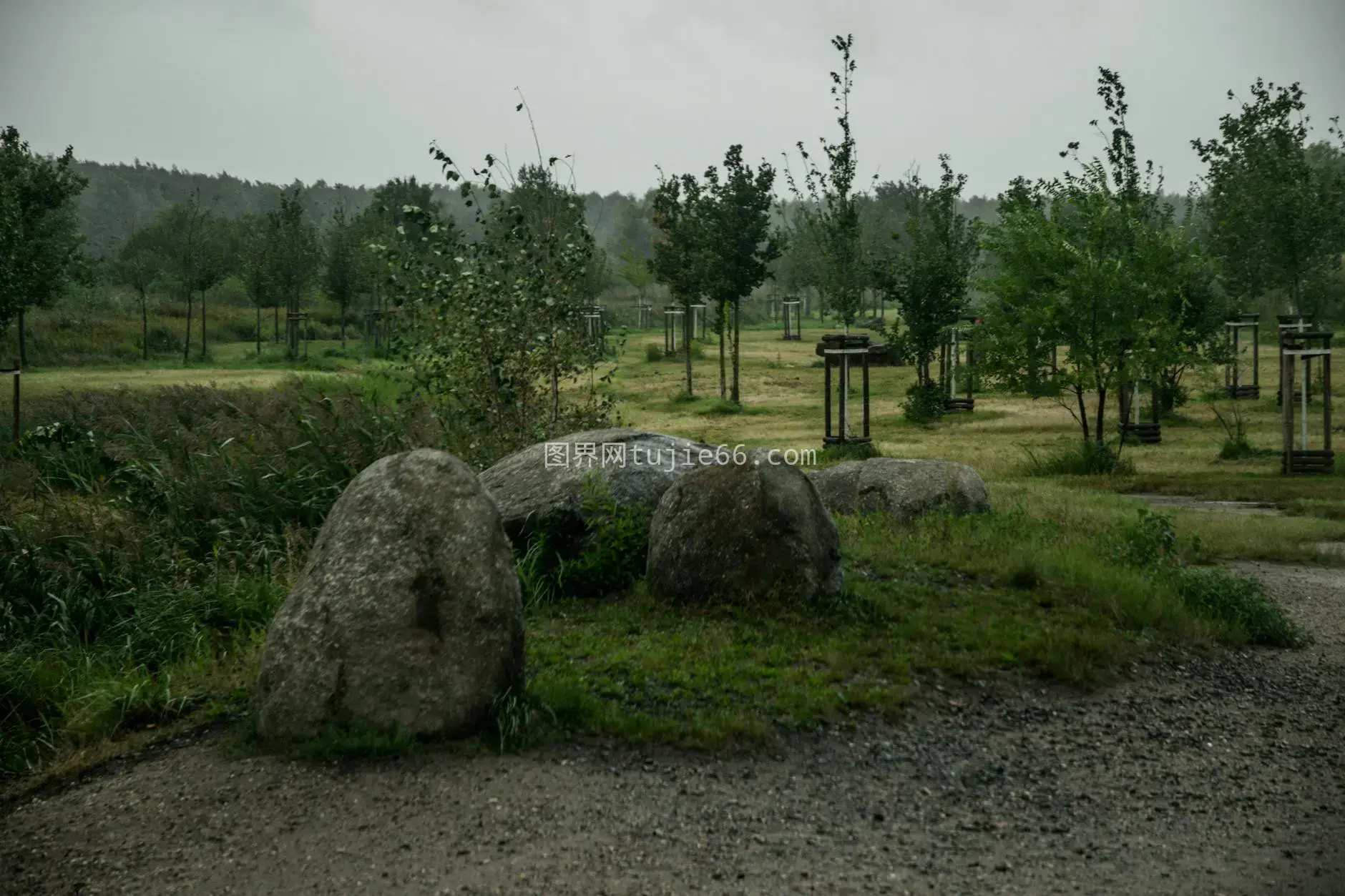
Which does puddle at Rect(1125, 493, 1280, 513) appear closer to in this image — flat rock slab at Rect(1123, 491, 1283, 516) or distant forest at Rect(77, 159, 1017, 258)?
flat rock slab at Rect(1123, 491, 1283, 516)

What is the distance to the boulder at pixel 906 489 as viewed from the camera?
10789mm

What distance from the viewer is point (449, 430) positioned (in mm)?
11023

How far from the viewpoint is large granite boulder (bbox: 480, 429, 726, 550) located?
27.2ft

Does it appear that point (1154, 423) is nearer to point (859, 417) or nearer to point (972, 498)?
point (859, 417)

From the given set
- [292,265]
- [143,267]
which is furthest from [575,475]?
[143,267]

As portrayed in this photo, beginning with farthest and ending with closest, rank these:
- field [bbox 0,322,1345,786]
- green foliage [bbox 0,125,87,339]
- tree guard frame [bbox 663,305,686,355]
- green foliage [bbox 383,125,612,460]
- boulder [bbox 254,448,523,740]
A: tree guard frame [bbox 663,305,686,355] → green foliage [bbox 0,125,87,339] → green foliage [bbox 383,125,612,460] → field [bbox 0,322,1345,786] → boulder [bbox 254,448,523,740]

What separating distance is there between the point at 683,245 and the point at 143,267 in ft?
63.4

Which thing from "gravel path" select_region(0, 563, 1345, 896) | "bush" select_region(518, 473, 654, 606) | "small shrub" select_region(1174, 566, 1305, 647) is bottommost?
"gravel path" select_region(0, 563, 1345, 896)

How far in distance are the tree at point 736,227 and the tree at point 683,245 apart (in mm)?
521

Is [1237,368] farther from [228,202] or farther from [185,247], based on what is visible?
[228,202]

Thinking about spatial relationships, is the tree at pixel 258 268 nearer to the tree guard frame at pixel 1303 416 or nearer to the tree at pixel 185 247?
the tree at pixel 185 247

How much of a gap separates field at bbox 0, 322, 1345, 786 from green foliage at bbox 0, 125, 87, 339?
24.3 ft

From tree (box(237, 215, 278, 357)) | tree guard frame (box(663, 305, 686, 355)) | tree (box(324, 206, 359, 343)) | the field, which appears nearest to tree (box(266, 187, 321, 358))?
tree (box(237, 215, 278, 357))

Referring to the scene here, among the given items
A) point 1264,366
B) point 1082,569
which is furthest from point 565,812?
point 1264,366
